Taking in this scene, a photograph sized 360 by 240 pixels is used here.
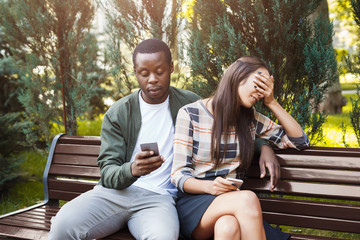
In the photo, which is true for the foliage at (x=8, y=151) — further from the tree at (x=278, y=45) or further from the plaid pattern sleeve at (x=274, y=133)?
the plaid pattern sleeve at (x=274, y=133)

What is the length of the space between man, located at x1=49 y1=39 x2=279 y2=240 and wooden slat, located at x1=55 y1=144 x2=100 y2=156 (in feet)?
2.13

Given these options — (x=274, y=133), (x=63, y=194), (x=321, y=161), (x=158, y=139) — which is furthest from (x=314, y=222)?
(x=63, y=194)

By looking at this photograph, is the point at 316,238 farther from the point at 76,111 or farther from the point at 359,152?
the point at 76,111

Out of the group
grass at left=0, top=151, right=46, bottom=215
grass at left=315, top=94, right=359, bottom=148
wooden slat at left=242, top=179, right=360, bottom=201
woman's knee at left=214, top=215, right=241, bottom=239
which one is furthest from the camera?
grass at left=315, top=94, right=359, bottom=148

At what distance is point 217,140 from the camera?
252 cm

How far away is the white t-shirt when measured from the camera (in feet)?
9.08

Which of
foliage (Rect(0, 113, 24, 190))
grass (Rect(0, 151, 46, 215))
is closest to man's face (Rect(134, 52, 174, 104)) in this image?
grass (Rect(0, 151, 46, 215))

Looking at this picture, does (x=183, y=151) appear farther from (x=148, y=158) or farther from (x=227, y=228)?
(x=227, y=228)

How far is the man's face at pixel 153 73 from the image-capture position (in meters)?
2.63

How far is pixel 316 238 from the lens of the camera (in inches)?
103

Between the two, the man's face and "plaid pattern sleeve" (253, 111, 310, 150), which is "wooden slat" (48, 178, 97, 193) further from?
"plaid pattern sleeve" (253, 111, 310, 150)

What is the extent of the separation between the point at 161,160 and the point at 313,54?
194 cm

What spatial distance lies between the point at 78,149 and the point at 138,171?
1392mm

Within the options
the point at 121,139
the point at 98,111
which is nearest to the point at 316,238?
the point at 121,139
